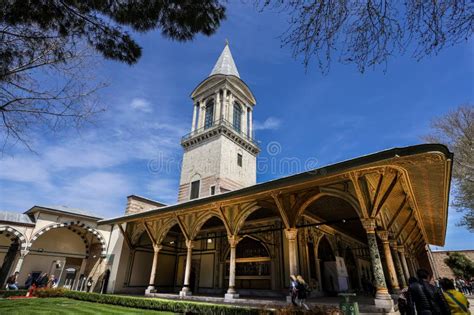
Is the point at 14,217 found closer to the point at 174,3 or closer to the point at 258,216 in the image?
the point at 258,216

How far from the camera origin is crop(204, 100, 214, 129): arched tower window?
23.3 metres

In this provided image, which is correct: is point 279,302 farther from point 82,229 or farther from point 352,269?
point 82,229

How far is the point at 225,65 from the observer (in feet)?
84.4

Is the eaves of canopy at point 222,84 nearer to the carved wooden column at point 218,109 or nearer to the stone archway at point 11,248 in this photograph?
the carved wooden column at point 218,109

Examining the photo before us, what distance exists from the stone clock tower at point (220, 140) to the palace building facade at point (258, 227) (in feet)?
0.39

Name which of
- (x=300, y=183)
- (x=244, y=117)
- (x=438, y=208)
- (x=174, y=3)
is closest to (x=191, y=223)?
(x=300, y=183)

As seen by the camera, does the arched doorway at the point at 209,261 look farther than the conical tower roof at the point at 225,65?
No

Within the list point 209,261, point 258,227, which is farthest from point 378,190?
point 209,261

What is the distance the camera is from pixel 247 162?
2306cm

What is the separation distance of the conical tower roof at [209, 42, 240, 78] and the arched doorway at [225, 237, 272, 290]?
56.3 ft

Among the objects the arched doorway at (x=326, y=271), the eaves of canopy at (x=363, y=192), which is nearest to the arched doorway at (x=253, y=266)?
the arched doorway at (x=326, y=271)

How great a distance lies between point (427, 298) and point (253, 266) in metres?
9.93

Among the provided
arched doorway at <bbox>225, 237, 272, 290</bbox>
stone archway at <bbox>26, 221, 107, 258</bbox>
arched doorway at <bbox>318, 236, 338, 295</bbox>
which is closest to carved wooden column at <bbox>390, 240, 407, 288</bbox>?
arched doorway at <bbox>318, 236, 338, 295</bbox>

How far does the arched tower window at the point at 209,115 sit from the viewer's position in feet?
76.5
